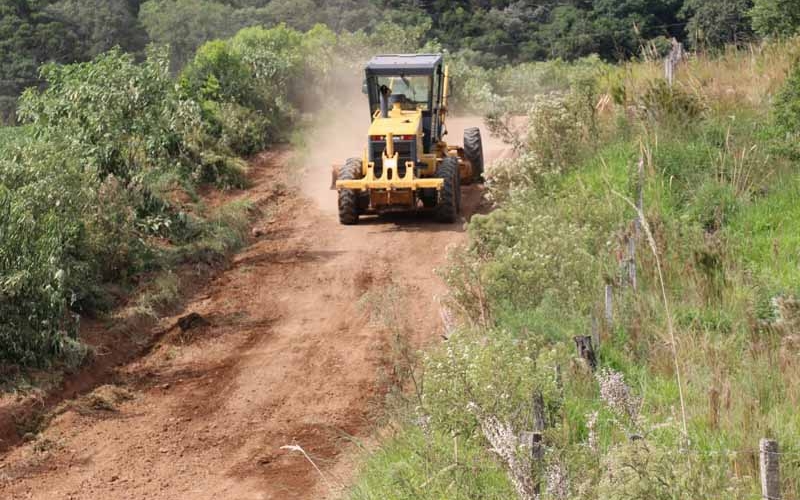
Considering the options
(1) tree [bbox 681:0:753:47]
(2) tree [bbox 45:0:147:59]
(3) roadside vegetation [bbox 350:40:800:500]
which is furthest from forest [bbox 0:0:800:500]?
(2) tree [bbox 45:0:147:59]

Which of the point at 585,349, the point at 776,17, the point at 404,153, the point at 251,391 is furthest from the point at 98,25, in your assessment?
the point at 585,349

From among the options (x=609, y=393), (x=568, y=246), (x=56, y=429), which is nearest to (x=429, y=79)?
(x=568, y=246)

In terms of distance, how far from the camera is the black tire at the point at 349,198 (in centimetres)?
1614

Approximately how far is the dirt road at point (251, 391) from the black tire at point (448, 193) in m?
0.50

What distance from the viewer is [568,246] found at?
9.39 meters

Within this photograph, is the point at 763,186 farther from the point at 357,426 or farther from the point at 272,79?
the point at 272,79

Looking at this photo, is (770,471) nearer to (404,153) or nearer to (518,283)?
(518,283)

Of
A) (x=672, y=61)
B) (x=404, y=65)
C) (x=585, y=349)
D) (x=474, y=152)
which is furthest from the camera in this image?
(x=474, y=152)

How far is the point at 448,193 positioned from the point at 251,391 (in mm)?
6512

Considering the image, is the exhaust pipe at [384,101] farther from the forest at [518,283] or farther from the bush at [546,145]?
the bush at [546,145]

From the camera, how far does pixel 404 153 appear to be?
635 inches

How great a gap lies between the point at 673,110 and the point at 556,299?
5.37 metres

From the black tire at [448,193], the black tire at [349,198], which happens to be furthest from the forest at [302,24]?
the black tire at [349,198]

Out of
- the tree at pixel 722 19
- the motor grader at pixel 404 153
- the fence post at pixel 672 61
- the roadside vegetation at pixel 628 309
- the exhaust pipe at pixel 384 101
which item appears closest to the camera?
the roadside vegetation at pixel 628 309
